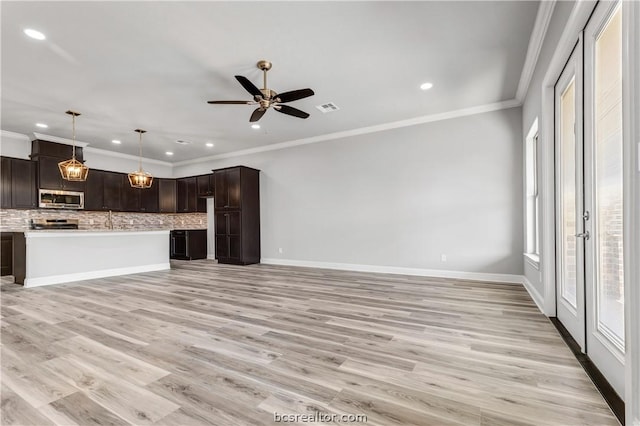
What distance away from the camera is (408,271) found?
561cm

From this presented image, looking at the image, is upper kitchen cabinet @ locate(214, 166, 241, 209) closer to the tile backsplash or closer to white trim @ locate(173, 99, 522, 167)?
white trim @ locate(173, 99, 522, 167)

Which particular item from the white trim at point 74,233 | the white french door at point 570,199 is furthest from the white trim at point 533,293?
the white trim at point 74,233

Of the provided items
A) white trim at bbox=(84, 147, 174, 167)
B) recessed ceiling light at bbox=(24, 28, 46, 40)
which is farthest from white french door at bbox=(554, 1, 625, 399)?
white trim at bbox=(84, 147, 174, 167)

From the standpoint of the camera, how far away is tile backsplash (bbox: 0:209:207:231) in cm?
635

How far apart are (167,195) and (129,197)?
3.29 ft

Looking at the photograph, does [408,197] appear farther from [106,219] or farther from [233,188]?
[106,219]

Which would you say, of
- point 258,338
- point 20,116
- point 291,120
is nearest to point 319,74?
point 291,120

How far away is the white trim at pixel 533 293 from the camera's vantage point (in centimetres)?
335

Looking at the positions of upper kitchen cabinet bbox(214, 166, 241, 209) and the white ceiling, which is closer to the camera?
the white ceiling

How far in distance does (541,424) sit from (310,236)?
5.47 metres

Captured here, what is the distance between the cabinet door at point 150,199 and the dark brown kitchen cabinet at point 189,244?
932 millimetres

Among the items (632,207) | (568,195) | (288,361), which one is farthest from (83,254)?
(568,195)

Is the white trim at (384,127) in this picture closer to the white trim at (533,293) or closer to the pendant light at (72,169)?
the white trim at (533,293)

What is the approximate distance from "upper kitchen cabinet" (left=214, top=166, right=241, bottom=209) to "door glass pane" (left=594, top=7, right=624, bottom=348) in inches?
252
